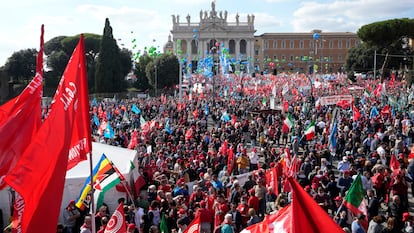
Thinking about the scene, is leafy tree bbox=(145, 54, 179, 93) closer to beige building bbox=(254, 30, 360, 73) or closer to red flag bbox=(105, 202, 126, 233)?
beige building bbox=(254, 30, 360, 73)

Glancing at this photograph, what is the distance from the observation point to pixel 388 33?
61781 millimetres

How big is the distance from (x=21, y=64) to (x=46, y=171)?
6527 centimetres

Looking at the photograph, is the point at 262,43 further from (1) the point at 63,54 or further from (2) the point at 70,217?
(2) the point at 70,217

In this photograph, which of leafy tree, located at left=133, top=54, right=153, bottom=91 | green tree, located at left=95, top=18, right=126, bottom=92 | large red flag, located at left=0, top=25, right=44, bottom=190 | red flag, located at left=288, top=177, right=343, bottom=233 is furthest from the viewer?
leafy tree, located at left=133, top=54, right=153, bottom=91

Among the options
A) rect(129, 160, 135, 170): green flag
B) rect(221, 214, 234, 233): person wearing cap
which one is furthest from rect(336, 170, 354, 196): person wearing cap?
rect(129, 160, 135, 170): green flag

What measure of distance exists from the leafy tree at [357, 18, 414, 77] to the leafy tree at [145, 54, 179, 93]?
21.8 metres

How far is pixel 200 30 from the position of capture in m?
106

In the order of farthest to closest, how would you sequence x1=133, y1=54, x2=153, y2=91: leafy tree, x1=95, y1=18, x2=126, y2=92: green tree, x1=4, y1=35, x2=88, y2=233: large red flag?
x1=133, y1=54, x2=153, y2=91: leafy tree
x1=95, y1=18, x2=126, y2=92: green tree
x1=4, y1=35, x2=88, y2=233: large red flag

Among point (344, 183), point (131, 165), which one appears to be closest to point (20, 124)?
point (131, 165)

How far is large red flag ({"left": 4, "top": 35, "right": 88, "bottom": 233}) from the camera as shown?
4.45 metres

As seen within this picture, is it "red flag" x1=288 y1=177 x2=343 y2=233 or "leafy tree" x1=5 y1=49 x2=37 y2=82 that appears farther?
"leafy tree" x1=5 y1=49 x2=37 y2=82

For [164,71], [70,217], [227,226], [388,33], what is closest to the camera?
[227,226]

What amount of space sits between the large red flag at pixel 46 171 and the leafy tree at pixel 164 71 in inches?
2237

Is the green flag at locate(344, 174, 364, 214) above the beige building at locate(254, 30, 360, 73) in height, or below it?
below
